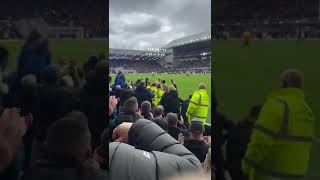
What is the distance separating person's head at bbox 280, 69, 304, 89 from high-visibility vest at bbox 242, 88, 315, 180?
32 mm

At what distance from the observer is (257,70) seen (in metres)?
2.55

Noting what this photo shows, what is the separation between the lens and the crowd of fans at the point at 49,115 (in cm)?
253

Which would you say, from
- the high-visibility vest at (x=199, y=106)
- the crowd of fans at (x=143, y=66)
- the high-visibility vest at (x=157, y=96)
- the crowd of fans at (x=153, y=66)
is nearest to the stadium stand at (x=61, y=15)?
the high-visibility vest at (x=199, y=106)

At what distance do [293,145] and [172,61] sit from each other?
546 centimetres

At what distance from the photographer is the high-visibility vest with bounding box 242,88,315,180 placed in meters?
2.38

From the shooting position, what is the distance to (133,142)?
2.65 m

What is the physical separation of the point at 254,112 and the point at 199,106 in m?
1.60

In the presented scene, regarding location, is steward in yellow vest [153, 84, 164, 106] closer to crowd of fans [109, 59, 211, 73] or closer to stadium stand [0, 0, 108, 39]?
crowd of fans [109, 59, 211, 73]

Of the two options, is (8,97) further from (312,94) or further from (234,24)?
(312,94)

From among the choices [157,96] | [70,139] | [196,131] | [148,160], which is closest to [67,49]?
[70,139]

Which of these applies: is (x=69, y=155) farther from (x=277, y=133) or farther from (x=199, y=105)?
(x=199, y=105)

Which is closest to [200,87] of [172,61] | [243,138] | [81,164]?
[243,138]

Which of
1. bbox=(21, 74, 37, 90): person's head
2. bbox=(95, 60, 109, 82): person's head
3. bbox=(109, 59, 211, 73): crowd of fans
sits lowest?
bbox=(21, 74, 37, 90): person's head

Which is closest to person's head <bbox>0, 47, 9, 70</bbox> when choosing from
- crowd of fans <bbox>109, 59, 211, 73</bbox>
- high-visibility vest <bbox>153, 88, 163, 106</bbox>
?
high-visibility vest <bbox>153, 88, 163, 106</bbox>
